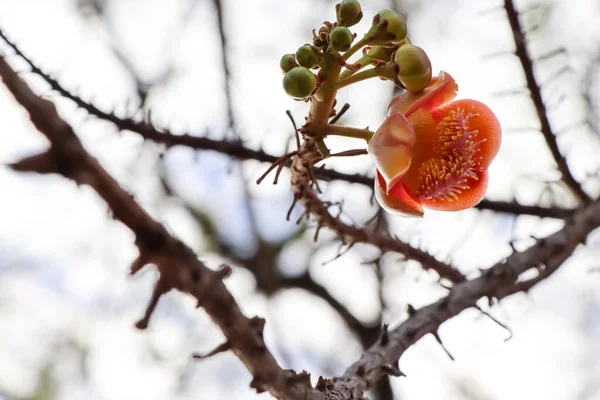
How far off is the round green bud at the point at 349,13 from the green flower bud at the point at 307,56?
0.07 metres

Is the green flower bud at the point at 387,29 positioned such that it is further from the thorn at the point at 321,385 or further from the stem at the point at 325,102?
the thorn at the point at 321,385

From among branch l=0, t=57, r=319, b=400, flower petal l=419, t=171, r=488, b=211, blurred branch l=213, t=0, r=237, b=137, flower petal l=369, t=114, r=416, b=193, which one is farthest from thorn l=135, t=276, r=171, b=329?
blurred branch l=213, t=0, r=237, b=137

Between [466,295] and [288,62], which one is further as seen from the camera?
[466,295]

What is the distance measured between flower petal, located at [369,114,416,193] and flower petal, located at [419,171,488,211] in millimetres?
101

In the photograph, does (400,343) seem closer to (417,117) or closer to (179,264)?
(417,117)

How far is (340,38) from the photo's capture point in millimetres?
674

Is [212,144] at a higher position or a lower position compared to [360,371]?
higher

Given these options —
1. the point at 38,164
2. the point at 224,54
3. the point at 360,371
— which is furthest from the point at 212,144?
the point at 224,54

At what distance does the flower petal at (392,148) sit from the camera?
2.38 ft

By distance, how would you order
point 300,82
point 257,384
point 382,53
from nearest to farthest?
point 257,384 < point 300,82 < point 382,53

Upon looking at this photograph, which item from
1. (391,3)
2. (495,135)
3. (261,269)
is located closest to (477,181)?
(495,135)

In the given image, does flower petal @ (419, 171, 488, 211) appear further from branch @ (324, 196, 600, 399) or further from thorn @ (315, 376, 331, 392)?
thorn @ (315, 376, 331, 392)

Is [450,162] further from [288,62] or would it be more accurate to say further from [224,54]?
[224,54]

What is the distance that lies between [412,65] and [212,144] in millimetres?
483
